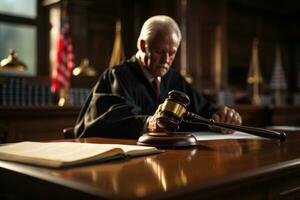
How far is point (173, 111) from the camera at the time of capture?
4.60 ft

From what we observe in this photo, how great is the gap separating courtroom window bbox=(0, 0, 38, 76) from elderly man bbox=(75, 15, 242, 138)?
11.8 feet

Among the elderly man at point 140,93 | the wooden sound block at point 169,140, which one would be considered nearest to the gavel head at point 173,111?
the wooden sound block at point 169,140

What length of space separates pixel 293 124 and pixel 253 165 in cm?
636

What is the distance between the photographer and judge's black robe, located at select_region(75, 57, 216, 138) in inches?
74.4

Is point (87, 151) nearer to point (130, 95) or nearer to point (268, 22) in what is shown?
point (130, 95)


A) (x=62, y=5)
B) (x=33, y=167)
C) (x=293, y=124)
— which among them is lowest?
(x=293, y=124)

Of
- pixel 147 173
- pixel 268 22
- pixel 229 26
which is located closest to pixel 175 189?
pixel 147 173

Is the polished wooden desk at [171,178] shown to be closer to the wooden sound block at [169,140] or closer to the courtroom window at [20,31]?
the wooden sound block at [169,140]

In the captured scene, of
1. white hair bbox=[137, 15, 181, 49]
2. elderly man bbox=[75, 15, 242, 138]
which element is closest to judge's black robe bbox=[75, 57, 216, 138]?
elderly man bbox=[75, 15, 242, 138]

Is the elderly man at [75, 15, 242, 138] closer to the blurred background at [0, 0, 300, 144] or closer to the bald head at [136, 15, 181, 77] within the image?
the bald head at [136, 15, 181, 77]

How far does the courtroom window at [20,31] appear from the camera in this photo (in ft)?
18.1

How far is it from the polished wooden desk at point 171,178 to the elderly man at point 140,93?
2.24 ft

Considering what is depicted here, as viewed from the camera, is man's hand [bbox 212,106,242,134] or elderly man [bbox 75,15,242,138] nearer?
elderly man [bbox 75,15,242,138]

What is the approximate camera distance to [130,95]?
2.26 metres
